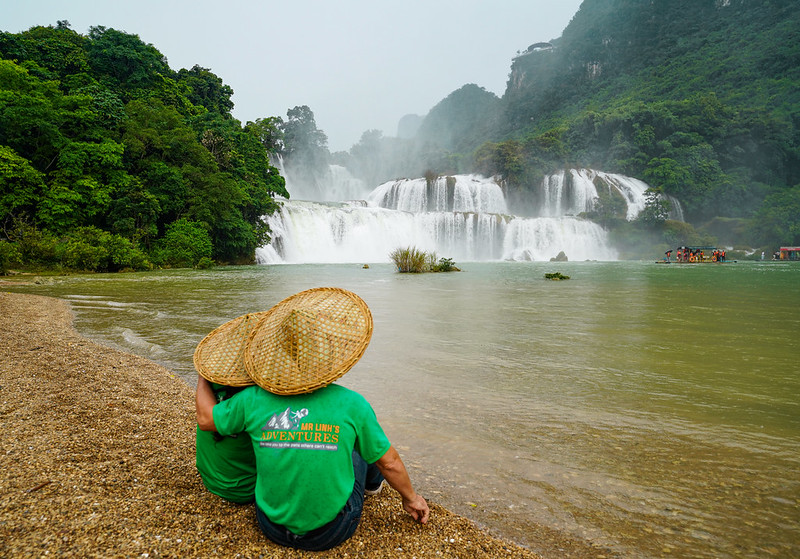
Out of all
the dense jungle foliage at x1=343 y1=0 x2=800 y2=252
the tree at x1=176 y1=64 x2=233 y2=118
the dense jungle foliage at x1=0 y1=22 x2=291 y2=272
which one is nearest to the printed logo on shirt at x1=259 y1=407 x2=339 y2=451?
the dense jungle foliage at x1=0 y1=22 x2=291 y2=272

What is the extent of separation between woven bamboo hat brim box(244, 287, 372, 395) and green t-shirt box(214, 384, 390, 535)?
0.23 feet

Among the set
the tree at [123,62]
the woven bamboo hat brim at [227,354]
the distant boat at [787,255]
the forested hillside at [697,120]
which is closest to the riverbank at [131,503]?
the woven bamboo hat brim at [227,354]

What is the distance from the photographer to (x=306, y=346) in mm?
1549

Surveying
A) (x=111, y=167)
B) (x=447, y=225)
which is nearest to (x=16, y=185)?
(x=111, y=167)

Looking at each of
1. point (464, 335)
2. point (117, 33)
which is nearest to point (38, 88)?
point (117, 33)

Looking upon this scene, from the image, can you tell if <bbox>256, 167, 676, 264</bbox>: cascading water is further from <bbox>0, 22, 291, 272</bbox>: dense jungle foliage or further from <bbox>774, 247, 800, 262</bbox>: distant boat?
<bbox>774, 247, 800, 262</bbox>: distant boat

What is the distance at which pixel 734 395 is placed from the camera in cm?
339

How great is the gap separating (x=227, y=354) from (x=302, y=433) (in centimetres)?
56

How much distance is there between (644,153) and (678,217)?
31.4 ft

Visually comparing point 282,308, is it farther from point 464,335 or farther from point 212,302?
point 212,302

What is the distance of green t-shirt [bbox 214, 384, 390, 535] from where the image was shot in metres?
1.46

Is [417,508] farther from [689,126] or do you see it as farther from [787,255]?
[689,126]

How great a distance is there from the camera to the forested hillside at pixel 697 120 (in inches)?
1916

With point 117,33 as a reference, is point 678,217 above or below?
below
